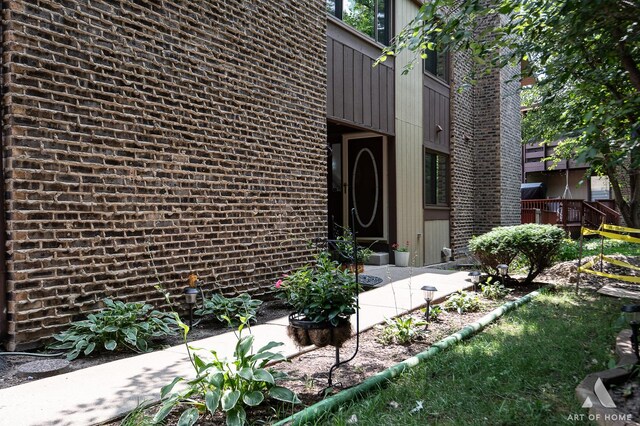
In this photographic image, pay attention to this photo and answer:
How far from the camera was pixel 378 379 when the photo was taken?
319 centimetres

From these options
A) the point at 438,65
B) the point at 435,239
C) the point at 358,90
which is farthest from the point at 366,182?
the point at 438,65

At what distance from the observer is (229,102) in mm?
5648

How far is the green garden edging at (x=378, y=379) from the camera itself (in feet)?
8.31

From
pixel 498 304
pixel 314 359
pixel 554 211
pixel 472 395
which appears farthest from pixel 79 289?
pixel 554 211

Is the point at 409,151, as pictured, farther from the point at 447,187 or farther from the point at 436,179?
the point at 447,187

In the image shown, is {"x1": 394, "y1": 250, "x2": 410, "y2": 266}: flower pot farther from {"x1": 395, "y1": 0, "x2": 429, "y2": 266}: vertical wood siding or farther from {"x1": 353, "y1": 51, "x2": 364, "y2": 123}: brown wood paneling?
{"x1": 353, "y1": 51, "x2": 364, "y2": 123}: brown wood paneling

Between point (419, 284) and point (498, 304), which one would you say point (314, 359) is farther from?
point (419, 284)

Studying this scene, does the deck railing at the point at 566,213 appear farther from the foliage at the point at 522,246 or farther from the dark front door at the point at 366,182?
the foliage at the point at 522,246

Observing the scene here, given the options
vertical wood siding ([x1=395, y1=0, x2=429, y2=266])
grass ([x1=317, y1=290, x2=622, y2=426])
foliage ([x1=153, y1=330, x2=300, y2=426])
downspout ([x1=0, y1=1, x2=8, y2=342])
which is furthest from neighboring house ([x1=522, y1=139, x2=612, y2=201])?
downspout ([x1=0, y1=1, x2=8, y2=342])

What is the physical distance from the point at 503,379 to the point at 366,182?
7161mm

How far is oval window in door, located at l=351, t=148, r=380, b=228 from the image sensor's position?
1016 centimetres

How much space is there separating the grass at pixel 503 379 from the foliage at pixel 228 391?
396 mm

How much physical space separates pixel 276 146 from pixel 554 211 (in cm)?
1632

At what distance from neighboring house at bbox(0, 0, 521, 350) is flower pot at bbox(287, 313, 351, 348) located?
2.05 m
